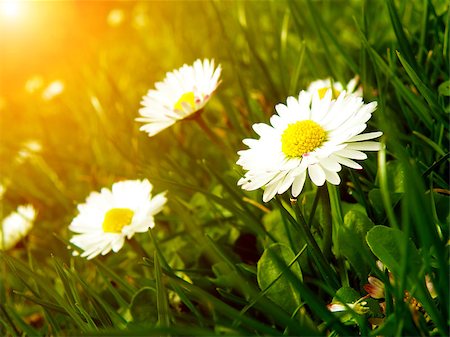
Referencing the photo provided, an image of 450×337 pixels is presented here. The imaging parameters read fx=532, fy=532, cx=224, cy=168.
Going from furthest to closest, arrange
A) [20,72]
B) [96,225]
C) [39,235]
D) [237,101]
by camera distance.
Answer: [20,72]
[237,101]
[39,235]
[96,225]

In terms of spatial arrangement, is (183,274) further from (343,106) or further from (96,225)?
(343,106)

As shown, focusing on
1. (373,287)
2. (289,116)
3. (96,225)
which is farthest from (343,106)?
(96,225)

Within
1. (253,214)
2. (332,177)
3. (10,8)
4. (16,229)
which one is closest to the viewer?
(332,177)

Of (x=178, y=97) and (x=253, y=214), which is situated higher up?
(x=178, y=97)

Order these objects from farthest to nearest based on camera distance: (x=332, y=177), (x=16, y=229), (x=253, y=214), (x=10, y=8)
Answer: (x=10, y=8)
(x=16, y=229)
(x=253, y=214)
(x=332, y=177)

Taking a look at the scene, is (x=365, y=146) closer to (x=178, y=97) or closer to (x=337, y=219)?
(x=337, y=219)

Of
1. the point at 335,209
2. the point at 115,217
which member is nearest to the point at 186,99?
the point at 115,217

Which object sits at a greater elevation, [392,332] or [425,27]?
[425,27]

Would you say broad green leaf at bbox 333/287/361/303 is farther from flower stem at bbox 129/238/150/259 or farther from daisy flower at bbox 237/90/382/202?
flower stem at bbox 129/238/150/259
